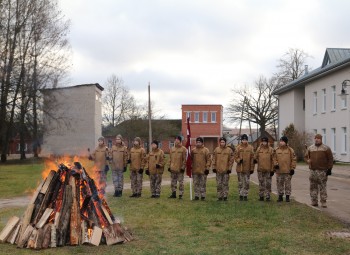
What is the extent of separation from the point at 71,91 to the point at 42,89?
7.77 metres

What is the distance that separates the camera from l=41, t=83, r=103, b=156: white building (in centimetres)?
4841

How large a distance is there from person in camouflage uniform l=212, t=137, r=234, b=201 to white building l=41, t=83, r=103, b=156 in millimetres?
33932

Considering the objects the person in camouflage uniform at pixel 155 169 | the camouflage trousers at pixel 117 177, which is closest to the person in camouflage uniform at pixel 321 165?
the person in camouflage uniform at pixel 155 169

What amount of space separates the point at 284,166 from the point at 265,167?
1.95 ft

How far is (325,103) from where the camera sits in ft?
147

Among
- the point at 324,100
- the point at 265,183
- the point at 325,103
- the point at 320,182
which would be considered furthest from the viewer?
the point at 324,100

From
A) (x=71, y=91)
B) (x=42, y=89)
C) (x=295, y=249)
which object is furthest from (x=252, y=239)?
(x=71, y=91)

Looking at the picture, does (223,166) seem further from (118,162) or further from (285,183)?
(118,162)

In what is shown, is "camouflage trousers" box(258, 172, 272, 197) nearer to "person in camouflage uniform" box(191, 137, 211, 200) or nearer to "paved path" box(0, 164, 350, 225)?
"paved path" box(0, 164, 350, 225)

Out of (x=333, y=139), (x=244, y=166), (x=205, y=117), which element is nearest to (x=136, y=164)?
(x=244, y=166)

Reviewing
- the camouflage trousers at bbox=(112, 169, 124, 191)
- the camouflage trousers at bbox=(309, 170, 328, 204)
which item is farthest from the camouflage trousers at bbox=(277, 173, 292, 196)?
the camouflage trousers at bbox=(112, 169, 124, 191)

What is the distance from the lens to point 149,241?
9.16 meters

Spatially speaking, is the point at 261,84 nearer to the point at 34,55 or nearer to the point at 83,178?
the point at 34,55

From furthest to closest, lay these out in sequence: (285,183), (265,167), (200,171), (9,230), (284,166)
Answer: (200,171)
(265,167)
(285,183)
(284,166)
(9,230)
